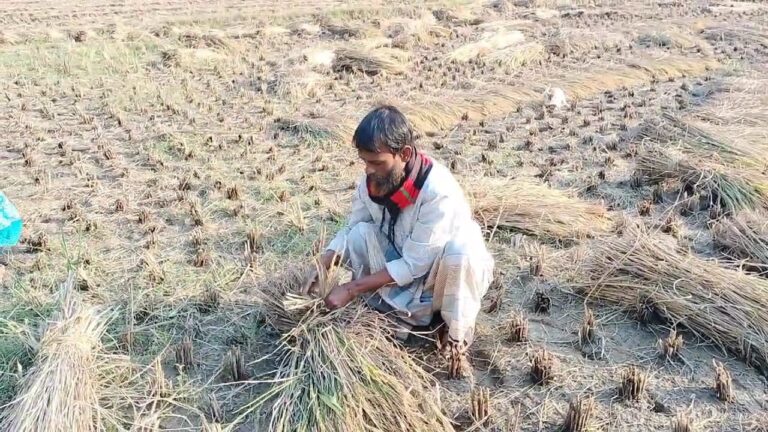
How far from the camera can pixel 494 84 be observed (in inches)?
289

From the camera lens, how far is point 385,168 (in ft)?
7.42

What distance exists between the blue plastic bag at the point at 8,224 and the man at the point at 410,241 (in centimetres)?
185

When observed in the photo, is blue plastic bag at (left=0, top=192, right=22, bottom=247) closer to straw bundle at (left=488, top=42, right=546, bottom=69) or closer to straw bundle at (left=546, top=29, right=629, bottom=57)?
straw bundle at (left=488, top=42, right=546, bottom=69)

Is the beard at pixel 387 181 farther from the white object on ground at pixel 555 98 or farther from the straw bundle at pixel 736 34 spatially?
the straw bundle at pixel 736 34

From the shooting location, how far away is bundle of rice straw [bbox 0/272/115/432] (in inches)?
82.4

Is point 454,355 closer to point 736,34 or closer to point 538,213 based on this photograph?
point 538,213

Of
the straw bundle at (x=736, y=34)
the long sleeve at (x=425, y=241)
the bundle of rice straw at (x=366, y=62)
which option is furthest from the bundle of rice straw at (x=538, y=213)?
the straw bundle at (x=736, y=34)

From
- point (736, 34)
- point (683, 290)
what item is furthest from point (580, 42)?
point (683, 290)

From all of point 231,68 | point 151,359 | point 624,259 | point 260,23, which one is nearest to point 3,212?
point 151,359

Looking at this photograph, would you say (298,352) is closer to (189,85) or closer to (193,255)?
(193,255)

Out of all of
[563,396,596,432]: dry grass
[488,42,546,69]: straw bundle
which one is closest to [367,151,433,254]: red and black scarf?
[563,396,596,432]: dry grass

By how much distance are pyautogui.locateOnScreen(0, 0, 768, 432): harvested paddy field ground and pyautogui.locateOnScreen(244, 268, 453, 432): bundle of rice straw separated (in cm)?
1

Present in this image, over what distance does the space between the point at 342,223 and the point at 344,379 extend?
172 centimetres

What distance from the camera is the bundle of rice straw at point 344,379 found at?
2.19 m
